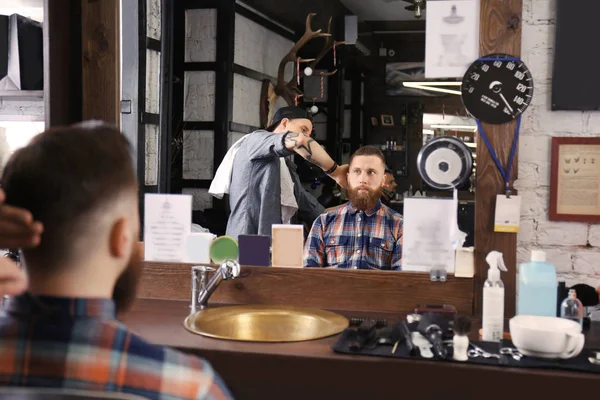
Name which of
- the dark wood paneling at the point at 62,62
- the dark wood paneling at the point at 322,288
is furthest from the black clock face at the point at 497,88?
the dark wood paneling at the point at 62,62

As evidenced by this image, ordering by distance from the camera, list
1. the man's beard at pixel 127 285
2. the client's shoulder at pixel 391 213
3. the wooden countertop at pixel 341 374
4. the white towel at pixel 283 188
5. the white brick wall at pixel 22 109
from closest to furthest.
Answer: the man's beard at pixel 127 285, the wooden countertop at pixel 341 374, the client's shoulder at pixel 391 213, the white towel at pixel 283 188, the white brick wall at pixel 22 109

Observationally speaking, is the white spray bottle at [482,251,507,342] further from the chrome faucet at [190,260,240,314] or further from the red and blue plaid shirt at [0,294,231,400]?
the red and blue plaid shirt at [0,294,231,400]

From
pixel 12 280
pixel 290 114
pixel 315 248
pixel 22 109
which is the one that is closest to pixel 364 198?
pixel 315 248

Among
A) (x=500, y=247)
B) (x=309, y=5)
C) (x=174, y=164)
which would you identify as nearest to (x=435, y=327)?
(x=500, y=247)

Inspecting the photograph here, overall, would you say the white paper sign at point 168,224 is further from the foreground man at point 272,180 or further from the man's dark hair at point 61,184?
the man's dark hair at point 61,184

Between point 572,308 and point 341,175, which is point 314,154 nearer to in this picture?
point 341,175

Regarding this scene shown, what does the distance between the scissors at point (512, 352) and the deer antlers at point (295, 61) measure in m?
1.64

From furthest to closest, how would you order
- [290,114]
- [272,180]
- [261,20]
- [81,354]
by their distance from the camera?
[261,20] < [290,114] < [272,180] < [81,354]

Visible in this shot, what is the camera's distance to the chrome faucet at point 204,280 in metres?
2.21

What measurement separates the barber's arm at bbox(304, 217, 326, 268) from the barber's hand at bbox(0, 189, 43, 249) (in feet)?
4.80

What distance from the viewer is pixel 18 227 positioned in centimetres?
103

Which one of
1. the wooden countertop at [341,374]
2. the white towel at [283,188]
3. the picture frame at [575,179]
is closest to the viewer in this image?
the wooden countertop at [341,374]

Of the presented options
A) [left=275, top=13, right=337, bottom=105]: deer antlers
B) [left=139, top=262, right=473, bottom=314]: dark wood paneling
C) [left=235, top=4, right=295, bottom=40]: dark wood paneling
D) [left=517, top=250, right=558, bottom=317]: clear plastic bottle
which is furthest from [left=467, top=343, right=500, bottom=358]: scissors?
[left=235, top=4, right=295, bottom=40]: dark wood paneling

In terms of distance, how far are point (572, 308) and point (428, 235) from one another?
52cm
